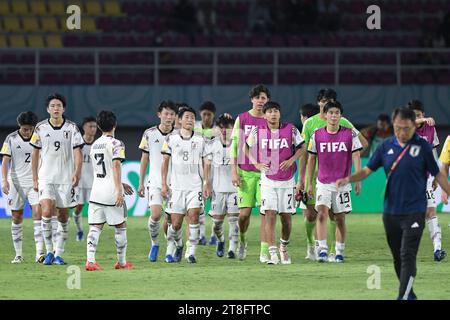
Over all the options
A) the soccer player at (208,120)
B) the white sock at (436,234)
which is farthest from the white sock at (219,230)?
the white sock at (436,234)

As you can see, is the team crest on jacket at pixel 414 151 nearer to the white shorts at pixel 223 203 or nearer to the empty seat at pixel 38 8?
the white shorts at pixel 223 203

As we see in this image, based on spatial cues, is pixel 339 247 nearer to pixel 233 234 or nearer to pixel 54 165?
pixel 233 234

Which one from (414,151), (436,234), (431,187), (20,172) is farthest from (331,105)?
(20,172)

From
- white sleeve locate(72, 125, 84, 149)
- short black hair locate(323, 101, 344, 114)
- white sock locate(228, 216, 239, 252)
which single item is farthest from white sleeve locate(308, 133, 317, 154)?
white sleeve locate(72, 125, 84, 149)

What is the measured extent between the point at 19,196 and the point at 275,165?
3.94 metres

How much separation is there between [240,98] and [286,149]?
14252 millimetres

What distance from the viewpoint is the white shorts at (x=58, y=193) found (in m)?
15.5

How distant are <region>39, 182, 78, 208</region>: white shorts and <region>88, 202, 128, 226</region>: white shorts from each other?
1.16 m

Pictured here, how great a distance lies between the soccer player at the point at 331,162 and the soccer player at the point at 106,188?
108 inches

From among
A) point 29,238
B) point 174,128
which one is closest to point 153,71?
point 29,238

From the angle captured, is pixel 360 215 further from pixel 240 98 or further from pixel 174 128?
pixel 174 128

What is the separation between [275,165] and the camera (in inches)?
599

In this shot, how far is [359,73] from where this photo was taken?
101ft
